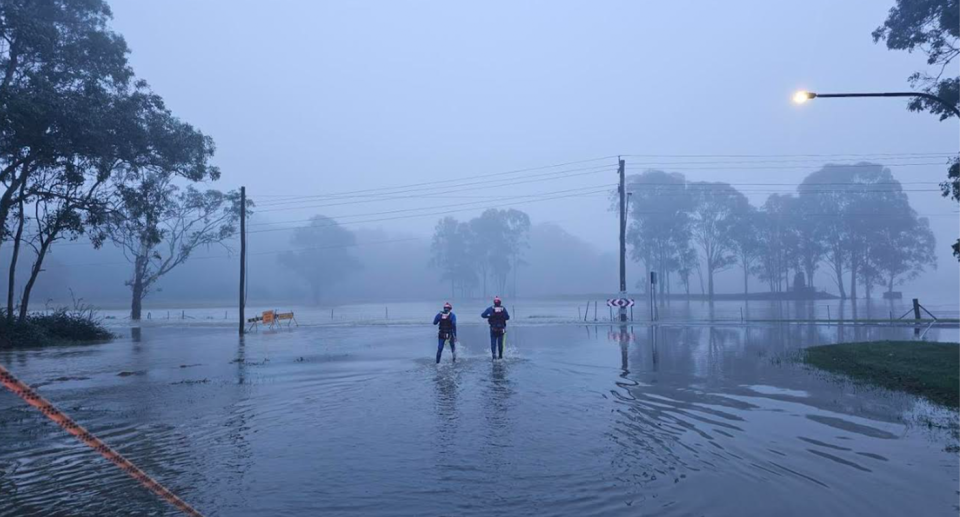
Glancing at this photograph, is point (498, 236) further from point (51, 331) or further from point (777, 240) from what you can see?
Answer: point (51, 331)

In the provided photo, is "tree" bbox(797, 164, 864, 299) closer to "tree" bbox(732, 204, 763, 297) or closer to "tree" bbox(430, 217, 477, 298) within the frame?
"tree" bbox(732, 204, 763, 297)

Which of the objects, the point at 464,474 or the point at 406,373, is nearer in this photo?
the point at 464,474

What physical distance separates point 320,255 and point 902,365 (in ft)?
340

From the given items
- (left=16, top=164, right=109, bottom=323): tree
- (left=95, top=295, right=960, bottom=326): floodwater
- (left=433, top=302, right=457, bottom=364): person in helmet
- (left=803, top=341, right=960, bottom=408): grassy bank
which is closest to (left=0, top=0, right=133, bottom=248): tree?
(left=16, top=164, right=109, bottom=323): tree

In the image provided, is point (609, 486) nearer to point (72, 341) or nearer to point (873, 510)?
point (873, 510)

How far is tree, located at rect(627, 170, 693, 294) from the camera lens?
286ft

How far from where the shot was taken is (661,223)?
87625 millimetres

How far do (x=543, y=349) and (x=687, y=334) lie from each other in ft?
33.4

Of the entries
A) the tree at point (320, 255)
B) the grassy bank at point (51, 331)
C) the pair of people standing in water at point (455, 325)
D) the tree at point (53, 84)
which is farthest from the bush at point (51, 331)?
the tree at point (320, 255)

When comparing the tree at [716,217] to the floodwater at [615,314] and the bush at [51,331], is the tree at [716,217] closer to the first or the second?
the floodwater at [615,314]

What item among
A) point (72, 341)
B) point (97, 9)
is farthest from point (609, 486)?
point (97, 9)

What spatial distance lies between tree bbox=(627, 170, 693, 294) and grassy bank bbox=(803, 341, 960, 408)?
68.9 meters

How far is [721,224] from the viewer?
84.9 m

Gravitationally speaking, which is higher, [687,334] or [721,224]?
[721,224]
